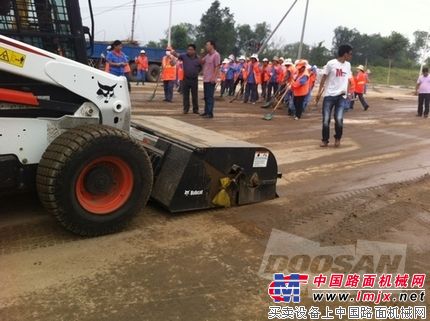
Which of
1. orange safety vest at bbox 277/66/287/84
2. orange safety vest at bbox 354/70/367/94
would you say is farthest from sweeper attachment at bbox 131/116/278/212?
orange safety vest at bbox 354/70/367/94

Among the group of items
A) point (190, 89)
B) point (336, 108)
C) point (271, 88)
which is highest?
point (271, 88)

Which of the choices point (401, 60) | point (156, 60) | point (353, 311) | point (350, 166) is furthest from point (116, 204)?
point (401, 60)

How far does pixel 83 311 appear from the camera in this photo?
3129 millimetres

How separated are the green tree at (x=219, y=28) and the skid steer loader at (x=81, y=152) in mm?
63276

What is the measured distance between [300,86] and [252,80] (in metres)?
4.96

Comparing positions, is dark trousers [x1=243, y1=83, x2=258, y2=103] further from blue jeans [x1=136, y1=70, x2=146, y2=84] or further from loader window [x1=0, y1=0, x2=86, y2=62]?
loader window [x1=0, y1=0, x2=86, y2=62]

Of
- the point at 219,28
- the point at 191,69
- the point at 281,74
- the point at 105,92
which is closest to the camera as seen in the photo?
the point at 105,92

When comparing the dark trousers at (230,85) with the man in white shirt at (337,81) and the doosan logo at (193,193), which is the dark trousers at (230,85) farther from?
the doosan logo at (193,193)

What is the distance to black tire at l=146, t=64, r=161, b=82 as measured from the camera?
27.8m

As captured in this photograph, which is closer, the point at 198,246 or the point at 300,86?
the point at 198,246

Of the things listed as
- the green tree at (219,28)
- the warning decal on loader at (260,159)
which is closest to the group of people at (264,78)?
the warning decal on loader at (260,159)

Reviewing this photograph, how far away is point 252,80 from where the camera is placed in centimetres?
1853

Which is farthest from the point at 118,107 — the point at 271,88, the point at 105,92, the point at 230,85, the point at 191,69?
the point at 230,85

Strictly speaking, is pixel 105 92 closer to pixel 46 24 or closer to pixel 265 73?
pixel 46 24
